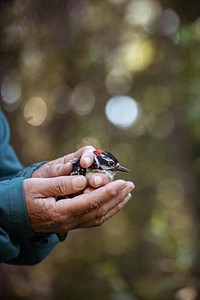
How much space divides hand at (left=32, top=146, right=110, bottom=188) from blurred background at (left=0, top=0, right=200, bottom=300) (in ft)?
7.88

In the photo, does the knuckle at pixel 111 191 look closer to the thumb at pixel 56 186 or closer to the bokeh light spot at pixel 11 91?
the thumb at pixel 56 186

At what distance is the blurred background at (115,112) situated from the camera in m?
4.54

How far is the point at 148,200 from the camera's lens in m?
5.39

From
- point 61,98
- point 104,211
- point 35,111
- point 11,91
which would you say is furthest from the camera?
point 61,98

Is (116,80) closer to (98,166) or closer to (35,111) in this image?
(35,111)

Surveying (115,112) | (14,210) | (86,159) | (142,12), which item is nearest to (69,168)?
(86,159)

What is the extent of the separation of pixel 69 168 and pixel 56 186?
14cm

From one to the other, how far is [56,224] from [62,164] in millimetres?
279

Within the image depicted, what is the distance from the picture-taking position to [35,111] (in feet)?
17.5

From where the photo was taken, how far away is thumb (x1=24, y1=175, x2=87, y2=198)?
5.52 feet

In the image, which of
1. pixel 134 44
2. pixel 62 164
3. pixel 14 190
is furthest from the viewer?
pixel 134 44

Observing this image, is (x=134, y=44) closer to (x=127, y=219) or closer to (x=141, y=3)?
(x=141, y=3)

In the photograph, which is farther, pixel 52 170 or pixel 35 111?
pixel 35 111

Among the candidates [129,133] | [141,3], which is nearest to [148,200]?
[129,133]
